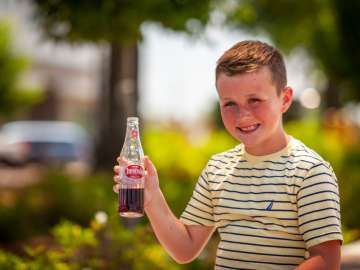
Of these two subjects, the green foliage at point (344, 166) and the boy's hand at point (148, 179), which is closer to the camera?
the boy's hand at point (148, 179)

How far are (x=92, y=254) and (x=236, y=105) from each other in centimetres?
288

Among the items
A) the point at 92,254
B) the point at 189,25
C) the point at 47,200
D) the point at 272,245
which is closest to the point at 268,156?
the point at 272,245

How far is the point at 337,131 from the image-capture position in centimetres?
1856

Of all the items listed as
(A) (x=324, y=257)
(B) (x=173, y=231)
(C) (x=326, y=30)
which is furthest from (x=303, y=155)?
(C) (x=326, y=30)

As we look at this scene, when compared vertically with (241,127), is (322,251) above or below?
below

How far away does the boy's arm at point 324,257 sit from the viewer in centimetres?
275

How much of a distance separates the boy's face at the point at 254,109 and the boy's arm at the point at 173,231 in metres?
0.41

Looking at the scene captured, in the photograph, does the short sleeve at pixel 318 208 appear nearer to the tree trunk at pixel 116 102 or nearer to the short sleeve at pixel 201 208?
the short sleeve at pixel 201 208

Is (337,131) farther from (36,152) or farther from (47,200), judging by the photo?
(36,152)

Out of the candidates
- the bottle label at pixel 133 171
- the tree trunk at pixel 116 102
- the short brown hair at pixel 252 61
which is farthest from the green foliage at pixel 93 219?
the short brown hair at pixel 252 61

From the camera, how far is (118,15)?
7.25 metres

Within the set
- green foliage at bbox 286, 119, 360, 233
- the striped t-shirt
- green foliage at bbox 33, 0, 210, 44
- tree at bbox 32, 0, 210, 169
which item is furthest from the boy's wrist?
green foliage at bbox 286, 119, 360, 233

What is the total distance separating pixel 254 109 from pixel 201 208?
483mm

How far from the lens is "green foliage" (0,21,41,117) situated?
22.5m
